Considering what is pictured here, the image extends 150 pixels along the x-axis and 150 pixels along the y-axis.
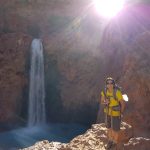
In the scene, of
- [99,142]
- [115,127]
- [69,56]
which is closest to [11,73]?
[69,56]

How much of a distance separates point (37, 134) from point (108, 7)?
37.4 feet

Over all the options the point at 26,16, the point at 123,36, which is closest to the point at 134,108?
the point at 123,36

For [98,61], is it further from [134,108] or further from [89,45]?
[134,108]

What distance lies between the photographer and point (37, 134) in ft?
76.6

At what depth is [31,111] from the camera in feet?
87.5

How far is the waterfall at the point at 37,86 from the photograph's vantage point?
26.5 metres

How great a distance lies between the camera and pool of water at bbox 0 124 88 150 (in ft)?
69.6

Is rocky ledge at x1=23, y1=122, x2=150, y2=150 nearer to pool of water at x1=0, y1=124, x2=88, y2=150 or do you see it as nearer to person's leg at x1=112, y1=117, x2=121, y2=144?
person's leg at x1=112, y1=117, x2=121, y2=144

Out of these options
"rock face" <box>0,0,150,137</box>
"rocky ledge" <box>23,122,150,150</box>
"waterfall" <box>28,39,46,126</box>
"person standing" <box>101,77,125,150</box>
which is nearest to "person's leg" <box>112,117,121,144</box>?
"person standing" <box>101,77,125,150</box>

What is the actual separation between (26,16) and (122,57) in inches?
500

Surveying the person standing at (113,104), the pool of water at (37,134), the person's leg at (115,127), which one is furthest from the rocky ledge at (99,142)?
the pool of water at (37,134)

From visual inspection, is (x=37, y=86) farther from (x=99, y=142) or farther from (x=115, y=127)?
(x=115, y=127)

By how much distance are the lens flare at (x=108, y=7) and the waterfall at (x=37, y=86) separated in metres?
5.70

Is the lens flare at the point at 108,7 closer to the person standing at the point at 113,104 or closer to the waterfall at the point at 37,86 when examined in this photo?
the waterfall at the point at 37,86
